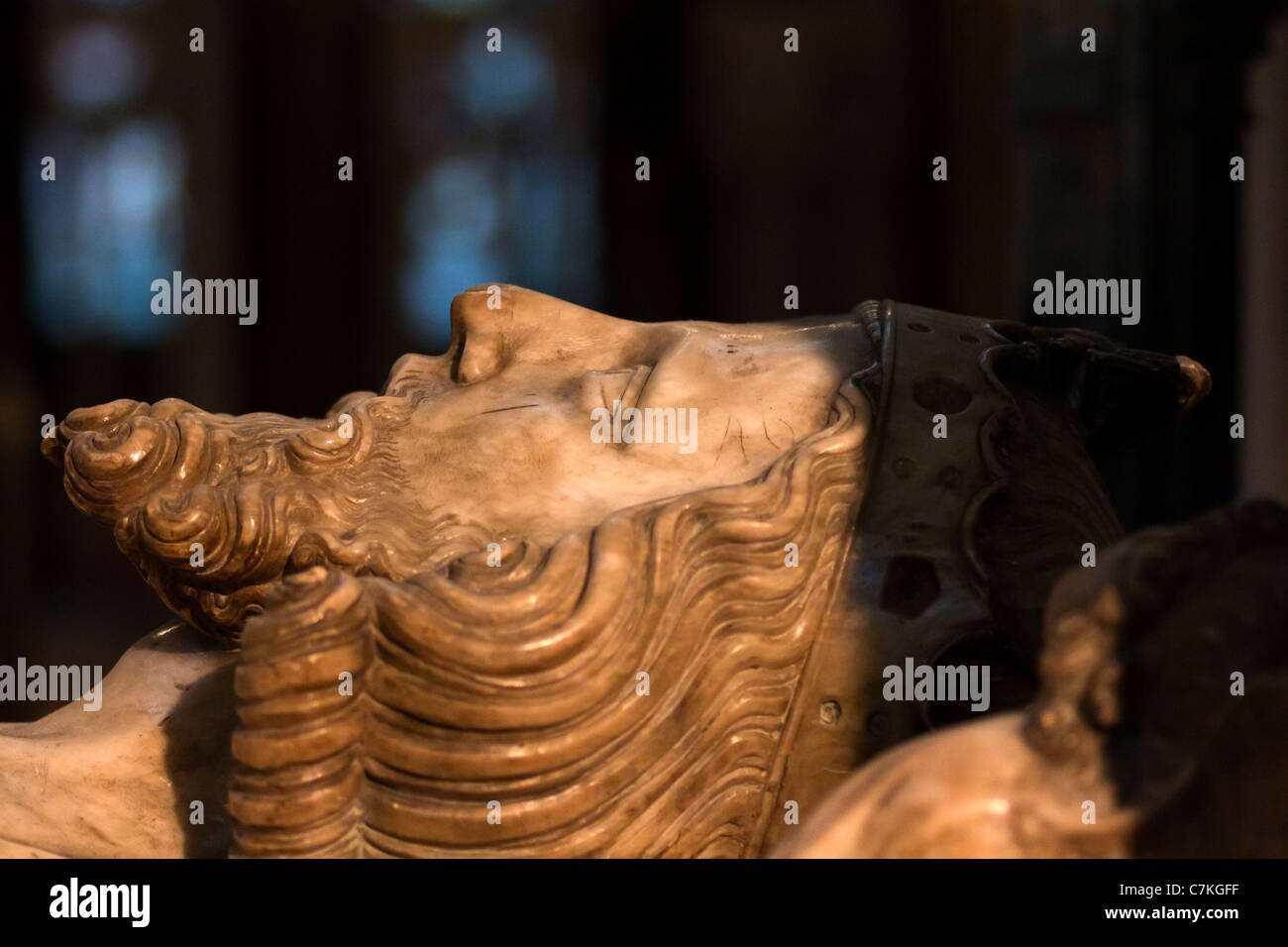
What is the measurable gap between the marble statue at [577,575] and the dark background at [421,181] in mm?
4558

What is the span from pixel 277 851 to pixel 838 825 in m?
0.71

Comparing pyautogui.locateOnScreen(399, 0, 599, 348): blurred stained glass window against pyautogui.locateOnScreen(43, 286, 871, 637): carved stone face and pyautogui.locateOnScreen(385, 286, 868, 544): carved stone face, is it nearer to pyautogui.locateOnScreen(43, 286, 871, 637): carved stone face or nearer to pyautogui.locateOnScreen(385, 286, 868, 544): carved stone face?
pyautogui.locateOnScreen(385, 286, 868, 544): carved stone face

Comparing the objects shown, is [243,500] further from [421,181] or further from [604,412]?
[421,181]

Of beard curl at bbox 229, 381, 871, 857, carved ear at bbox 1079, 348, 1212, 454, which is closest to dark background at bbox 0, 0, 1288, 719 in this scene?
carved ear at bbox 1079, 348, 1212, 454

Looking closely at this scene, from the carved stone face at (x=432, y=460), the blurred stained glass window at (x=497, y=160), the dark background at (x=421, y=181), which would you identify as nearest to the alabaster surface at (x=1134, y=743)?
the carved stone face at (x=432, y=460)

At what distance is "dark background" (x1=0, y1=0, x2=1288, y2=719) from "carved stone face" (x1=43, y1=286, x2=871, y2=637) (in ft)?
15.2

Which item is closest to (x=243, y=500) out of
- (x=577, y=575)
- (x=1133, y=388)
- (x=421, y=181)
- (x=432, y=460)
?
(x=432, y=460)

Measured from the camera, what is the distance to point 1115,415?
7.48ft

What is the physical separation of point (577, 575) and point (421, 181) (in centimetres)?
580

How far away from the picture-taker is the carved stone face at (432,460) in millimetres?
2049

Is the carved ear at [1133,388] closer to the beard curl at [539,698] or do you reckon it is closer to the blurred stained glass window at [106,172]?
the beard curl at [539,698]

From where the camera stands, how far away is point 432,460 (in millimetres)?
2201

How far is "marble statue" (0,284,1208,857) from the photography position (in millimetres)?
1795

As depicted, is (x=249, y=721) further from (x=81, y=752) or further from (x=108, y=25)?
(x=108, y=25)
